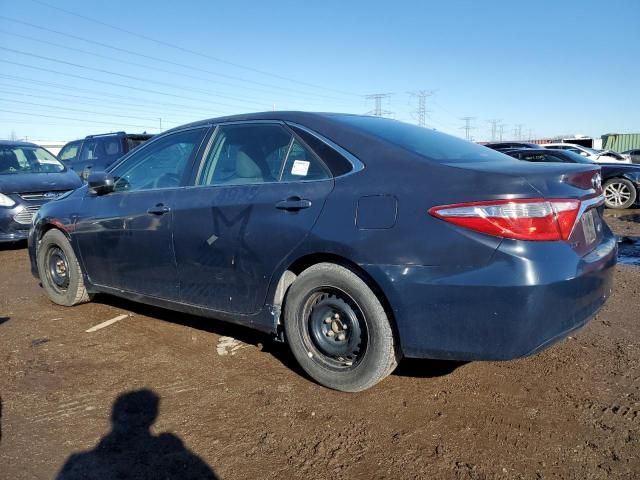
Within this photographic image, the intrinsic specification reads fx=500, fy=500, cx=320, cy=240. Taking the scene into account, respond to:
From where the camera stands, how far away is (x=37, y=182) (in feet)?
25.3

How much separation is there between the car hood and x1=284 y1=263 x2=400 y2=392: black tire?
6251 mm

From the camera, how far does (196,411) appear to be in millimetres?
2756

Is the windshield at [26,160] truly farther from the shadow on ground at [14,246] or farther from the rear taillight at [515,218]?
the rear taillight at [515,218]

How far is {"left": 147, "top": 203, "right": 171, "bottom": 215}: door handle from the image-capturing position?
11.6ft

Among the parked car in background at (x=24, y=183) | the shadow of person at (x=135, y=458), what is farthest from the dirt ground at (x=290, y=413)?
the parked car in background at (x=24, y=183)

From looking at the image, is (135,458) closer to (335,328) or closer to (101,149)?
(335,328)

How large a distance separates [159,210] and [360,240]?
169cm

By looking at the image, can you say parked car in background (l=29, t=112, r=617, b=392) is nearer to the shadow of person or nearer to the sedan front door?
the sedan front door

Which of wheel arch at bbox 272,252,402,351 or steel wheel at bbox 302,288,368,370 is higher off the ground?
wheel arch at bbox 272,252,402,351

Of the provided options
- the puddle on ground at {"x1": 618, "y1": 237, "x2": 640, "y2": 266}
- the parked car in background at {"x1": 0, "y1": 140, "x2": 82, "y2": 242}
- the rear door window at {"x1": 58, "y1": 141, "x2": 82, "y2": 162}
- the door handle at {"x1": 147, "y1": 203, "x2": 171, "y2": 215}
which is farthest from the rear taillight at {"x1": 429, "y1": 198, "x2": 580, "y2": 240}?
the rear door window at {"x1": 58, "y1": 141, "x2": 82, "y2": 162}

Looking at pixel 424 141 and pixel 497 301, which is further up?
pixel 424 141

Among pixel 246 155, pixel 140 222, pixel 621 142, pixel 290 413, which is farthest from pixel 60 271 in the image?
pixel 621 142

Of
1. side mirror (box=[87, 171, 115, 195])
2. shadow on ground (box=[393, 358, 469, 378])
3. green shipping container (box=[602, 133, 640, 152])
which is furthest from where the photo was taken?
green shipping container (box=[602, 133, 640, 152])

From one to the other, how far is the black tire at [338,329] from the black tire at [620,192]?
33.3 ft
